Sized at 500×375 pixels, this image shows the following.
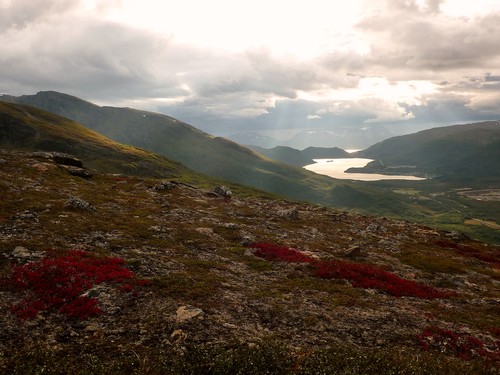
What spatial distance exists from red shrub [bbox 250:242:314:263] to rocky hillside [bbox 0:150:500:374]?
0.22m

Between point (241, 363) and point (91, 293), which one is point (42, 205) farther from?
point (241, 363)

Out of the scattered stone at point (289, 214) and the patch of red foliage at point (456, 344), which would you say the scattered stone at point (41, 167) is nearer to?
the scattered stone at point (289, 214)

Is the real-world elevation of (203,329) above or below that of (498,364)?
above

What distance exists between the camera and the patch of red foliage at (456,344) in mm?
22422

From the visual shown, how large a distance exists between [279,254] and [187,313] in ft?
69.0

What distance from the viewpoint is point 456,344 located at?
2344 centimetres

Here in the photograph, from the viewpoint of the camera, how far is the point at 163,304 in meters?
22.7

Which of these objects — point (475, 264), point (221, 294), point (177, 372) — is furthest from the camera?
point (475, 264)

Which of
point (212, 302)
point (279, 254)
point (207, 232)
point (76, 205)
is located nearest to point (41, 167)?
point (76, 205)

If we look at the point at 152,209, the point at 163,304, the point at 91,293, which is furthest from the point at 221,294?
the point at 152,209

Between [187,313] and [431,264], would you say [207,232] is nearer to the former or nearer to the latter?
[187,313]

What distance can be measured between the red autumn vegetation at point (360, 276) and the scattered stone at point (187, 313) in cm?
1732

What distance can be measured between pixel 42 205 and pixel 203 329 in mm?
35852

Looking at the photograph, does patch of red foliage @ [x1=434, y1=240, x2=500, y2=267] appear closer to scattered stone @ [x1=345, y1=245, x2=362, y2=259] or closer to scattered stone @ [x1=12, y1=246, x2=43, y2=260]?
scattered stone @ [x1=345, y1=245, x2=362, y2=259]
